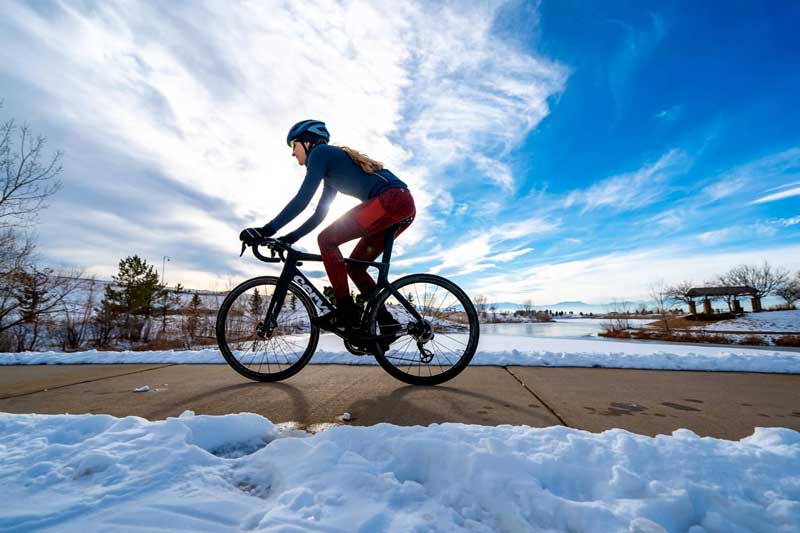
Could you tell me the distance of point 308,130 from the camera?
2.84m

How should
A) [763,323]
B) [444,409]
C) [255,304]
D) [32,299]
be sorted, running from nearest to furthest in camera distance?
[444,409]
[255,304]
[32,299]
[763,323]

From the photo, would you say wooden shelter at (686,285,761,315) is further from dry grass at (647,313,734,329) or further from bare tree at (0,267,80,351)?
bare tree at (0,267,80,351)

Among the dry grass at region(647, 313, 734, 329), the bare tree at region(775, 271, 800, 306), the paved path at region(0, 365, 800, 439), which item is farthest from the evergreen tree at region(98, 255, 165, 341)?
the bare tree at region(775, 271, 800, 306)

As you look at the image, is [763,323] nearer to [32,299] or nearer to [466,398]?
[466,398]

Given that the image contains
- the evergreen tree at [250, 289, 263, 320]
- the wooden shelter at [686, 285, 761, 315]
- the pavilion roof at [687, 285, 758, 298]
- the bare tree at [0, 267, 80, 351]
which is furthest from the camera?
the pavilion roof at [687, 285, 758, 298]

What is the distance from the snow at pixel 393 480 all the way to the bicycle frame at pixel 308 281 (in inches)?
54.9

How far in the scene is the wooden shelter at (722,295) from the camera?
Answer: 45375 mm

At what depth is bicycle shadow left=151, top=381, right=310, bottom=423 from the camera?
179 cm

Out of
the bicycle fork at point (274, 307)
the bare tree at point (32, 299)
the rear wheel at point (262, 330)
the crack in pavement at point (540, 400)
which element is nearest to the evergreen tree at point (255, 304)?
the rear wheel at point (262, 330)

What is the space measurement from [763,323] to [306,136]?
176 feet

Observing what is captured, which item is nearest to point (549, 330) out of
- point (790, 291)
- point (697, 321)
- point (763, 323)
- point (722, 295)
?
point (697, 321)

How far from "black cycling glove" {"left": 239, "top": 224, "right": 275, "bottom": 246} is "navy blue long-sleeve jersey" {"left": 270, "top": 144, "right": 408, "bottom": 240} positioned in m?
0.06

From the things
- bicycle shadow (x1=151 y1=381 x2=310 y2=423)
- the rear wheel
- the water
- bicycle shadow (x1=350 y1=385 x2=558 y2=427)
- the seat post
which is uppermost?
the seat post

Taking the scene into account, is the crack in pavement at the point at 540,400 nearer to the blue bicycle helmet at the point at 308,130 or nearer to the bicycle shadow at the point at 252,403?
the bicycle shadow at the point at 252,403
